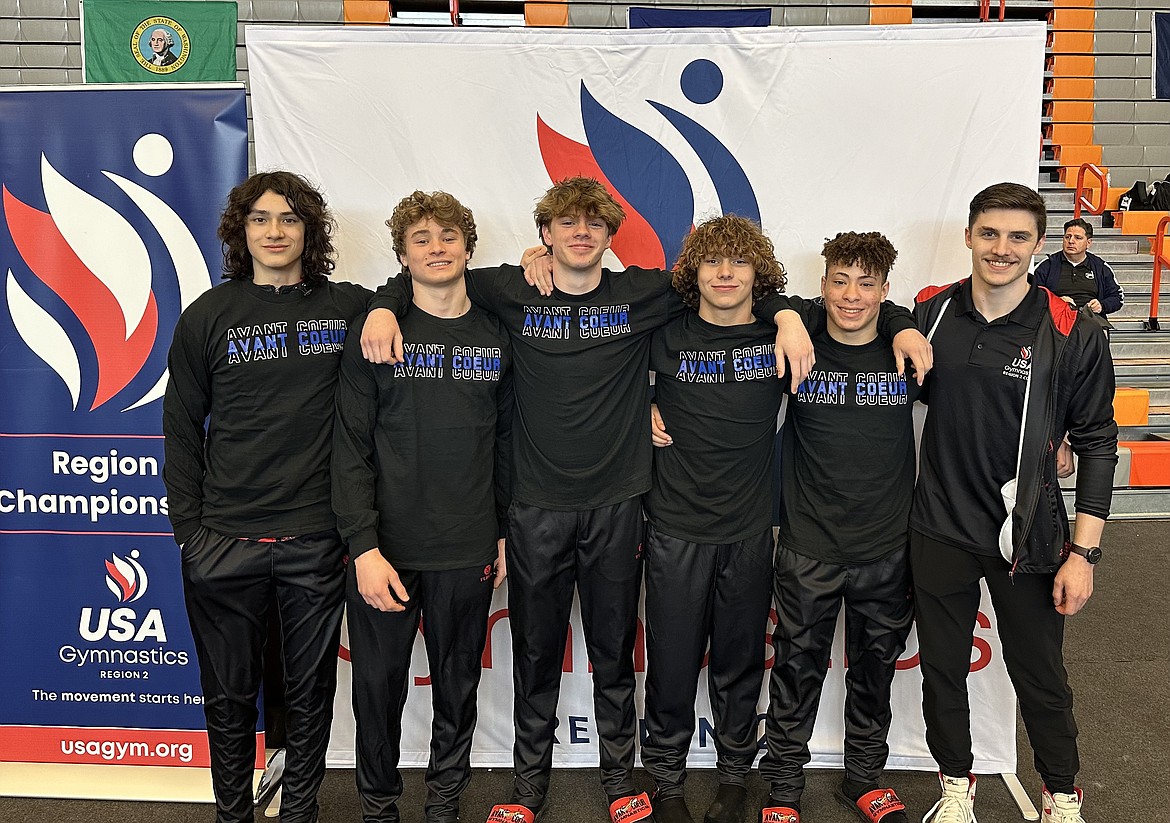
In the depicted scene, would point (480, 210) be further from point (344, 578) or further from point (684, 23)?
point (684, 23)

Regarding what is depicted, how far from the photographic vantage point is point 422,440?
2.10 meters

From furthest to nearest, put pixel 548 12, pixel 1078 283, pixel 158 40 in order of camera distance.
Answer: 1. pixel 548 12
2. pixel 158 40
3. pixel 1078 283

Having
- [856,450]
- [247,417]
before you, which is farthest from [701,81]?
[247,417]

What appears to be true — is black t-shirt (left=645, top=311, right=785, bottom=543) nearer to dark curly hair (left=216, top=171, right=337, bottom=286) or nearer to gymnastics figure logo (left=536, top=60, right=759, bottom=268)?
gymnastics figure logo (left=536, top=60, right=759, bottom=268)

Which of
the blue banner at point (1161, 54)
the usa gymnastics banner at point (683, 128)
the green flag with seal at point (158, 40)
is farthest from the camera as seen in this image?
the blue banner at point (1161, 54)

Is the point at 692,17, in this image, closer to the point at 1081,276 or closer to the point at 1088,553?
the point at 1081,276

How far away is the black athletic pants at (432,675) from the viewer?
2137 mm

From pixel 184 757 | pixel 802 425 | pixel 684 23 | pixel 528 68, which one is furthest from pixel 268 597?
pixel 684 23

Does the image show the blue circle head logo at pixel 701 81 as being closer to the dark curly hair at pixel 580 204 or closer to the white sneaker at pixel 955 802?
the dark curly hair at pixel 580 204

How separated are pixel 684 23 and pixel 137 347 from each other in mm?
4291

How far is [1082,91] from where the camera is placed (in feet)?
29.0

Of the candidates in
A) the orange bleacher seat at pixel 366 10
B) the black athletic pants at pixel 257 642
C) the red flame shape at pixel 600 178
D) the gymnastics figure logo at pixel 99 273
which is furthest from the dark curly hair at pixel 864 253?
the orange bleacher seat at pixel 366 10

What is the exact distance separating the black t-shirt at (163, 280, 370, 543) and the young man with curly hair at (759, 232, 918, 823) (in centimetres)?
130

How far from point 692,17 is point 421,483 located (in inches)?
188
